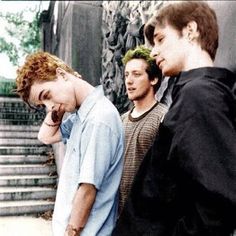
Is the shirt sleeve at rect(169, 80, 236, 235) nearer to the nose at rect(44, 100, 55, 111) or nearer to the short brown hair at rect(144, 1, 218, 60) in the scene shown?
the short brown hair at rect(144, 1, 218, 60)

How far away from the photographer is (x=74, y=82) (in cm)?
204

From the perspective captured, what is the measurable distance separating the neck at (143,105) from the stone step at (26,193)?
424 centimetres

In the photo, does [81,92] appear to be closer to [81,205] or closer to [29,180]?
[81,205]

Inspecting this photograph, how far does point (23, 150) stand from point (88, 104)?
6.74 m

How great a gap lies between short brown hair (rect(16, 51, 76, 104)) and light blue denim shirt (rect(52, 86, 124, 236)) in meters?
0.26

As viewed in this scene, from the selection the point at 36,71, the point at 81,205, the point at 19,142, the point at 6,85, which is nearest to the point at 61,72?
the point at 36,71

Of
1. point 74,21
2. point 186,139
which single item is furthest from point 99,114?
point 74,21

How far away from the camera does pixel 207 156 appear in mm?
1271

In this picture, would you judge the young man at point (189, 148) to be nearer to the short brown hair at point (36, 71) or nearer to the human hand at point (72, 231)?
the human hand at point (72, 231)

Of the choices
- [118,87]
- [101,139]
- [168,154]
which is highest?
[168,154]

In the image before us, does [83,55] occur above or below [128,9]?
below

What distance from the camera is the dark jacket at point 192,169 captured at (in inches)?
49.6

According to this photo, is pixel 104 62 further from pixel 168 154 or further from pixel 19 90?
pixel 168 154

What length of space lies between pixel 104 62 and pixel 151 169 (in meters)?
5.03
